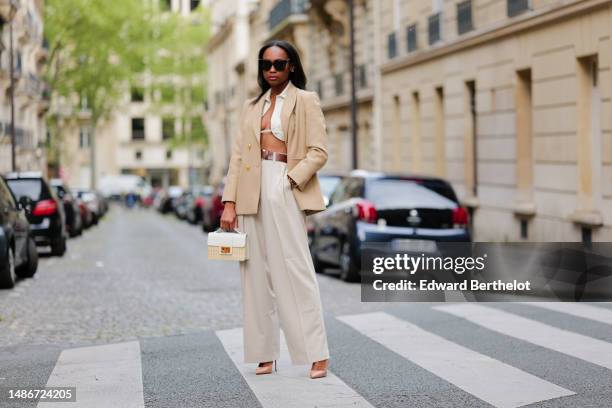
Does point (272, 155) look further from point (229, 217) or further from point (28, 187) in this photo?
point (28, 187)

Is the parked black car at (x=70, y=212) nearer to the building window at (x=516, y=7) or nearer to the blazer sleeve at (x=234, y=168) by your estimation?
the building window at (x=516, y=7)

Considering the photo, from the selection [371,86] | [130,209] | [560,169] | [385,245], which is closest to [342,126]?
[371,86]

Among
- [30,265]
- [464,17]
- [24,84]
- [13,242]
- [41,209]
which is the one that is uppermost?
[24,84]

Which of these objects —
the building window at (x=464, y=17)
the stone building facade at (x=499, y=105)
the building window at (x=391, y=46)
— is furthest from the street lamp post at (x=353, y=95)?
the building window at (x=391, y=46)

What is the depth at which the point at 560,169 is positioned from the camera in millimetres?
21922

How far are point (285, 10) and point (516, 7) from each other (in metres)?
27.5

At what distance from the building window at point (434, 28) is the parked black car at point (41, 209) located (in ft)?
35.3

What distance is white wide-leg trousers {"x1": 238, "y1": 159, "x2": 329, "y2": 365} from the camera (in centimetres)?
732

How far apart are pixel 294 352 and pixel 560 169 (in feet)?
50.2

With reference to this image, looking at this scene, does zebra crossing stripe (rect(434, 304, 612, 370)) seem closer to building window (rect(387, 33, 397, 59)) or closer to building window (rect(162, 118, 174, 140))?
building window (rect(387, 33, 397, 59))

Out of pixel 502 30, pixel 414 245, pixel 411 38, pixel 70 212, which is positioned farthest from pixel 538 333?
pixel 70 212

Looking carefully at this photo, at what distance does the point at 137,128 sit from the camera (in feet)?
364

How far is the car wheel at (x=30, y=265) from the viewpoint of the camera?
16938 mm

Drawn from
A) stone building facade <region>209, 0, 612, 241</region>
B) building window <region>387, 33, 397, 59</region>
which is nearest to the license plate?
stone building facade <region>209, 0, 612, 241</region>
